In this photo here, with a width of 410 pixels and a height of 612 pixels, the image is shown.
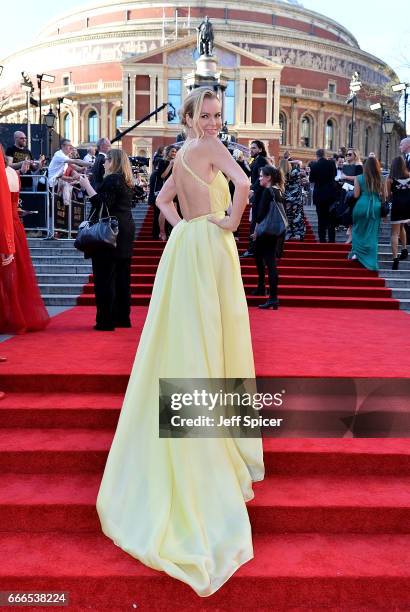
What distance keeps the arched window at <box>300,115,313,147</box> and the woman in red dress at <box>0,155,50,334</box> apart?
2373 inches

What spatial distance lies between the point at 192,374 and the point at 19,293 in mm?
3941

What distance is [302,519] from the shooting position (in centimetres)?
362

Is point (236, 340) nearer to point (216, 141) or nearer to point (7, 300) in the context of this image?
point (216, 141)

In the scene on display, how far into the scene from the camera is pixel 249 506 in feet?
11.8

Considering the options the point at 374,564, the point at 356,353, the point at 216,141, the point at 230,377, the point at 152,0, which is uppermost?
the point at 152,0

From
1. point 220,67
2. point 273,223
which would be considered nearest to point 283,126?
point 220,67

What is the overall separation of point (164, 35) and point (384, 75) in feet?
88.4

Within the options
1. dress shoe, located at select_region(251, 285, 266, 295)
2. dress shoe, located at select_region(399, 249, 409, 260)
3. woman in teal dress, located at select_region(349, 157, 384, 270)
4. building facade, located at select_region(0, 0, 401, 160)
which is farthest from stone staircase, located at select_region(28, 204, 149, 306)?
building facade, located at select_region(0, 0, 401, 160)

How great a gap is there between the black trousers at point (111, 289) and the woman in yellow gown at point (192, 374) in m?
3.19

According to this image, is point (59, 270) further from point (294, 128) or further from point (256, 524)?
point (294, 128)

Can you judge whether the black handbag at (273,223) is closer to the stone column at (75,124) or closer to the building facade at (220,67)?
the building facade at (220,67)

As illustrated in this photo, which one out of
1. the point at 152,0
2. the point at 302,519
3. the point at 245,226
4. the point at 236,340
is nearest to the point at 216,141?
the point at 236,340

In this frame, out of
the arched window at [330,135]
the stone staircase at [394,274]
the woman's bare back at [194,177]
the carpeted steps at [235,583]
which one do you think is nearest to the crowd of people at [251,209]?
the stone staircase at [394,274]

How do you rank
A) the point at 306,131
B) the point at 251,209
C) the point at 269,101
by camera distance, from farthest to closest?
the point at 306,131 → the point at 269,101 → the point at 251,209
